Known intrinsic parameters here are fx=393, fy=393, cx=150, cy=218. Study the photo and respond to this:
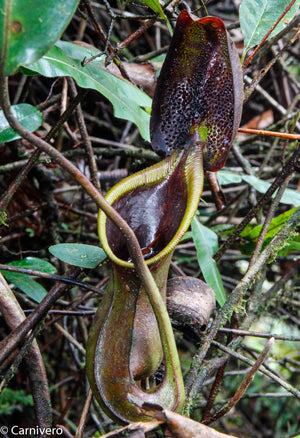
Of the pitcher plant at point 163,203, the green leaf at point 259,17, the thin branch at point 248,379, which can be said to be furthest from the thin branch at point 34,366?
the green leaf at point 259,17

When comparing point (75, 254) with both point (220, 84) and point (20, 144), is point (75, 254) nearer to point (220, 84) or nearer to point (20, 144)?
point (220, 84)

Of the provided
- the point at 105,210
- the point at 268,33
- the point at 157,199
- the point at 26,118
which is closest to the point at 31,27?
the point at 105,210

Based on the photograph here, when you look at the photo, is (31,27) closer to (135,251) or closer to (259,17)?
(135,251)

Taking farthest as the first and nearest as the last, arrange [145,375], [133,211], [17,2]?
[133,211] → [145,375] → [17,2]

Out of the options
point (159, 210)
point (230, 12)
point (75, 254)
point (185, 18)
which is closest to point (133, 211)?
point (159, 210)

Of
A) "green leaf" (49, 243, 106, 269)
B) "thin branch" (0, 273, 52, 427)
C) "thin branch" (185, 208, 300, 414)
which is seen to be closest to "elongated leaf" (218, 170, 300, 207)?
"thin branch" (185, 208, 300, 414)

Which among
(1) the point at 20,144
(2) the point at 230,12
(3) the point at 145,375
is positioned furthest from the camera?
(2) the point at 230,12
